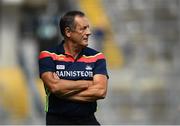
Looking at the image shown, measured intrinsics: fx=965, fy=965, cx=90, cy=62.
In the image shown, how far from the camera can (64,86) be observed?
27.6 feet

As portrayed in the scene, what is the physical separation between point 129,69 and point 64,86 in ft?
39.1

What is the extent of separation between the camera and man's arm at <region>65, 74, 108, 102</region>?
842cm

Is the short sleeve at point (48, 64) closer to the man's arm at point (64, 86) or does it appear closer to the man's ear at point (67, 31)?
the man's arm at point (64, 86)

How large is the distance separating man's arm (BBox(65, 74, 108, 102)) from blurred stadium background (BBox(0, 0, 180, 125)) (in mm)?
9430

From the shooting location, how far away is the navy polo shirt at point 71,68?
8406mm

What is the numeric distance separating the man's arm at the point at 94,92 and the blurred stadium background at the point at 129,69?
943 centimetres

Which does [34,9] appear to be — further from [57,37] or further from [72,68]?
[72,68]

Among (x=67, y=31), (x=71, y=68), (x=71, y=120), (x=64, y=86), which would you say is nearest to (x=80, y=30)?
(x=67, y=31)

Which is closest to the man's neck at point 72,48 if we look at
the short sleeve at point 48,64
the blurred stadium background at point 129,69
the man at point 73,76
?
the man at point 73,76

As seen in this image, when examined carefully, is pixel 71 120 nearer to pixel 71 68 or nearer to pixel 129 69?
pixel 71 68

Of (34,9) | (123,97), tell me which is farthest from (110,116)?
(34,9)

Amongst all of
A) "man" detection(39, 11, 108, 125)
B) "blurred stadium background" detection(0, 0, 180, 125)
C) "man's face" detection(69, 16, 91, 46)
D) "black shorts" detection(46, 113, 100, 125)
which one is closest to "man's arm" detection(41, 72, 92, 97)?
"man" detection(39, 11, 108, 125)

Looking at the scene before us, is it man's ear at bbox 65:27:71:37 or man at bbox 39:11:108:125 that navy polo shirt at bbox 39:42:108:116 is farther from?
man's ear at bbox 65:27:71:37

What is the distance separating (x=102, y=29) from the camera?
21562mm
